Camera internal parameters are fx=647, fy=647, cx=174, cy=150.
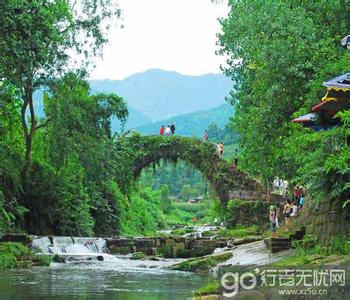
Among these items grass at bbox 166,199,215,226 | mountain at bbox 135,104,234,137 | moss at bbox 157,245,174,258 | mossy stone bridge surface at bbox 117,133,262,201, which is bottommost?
grass at bbox 166,199,215,226

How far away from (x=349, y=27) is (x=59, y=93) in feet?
35.9

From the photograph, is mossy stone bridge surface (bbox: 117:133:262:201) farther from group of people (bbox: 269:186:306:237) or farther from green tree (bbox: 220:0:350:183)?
green tree (bbox: 220:0:350:183)

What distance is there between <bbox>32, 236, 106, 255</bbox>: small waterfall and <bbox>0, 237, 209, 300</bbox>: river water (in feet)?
0.13

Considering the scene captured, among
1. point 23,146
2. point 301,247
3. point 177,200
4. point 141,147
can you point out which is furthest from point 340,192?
point 177,200

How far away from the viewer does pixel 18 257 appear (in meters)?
21.2

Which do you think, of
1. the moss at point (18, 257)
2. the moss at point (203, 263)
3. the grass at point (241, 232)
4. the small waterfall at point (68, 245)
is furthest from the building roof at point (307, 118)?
the small waterfall at point (68, 245)

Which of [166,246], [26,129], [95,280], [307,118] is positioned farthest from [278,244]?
[26,129]

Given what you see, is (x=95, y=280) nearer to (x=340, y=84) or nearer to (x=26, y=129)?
(x=340, y=84)

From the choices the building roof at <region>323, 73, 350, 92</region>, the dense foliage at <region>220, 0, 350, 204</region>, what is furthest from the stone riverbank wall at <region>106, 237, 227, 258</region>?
the building roof at <region>323, 73, 350, 92</region>

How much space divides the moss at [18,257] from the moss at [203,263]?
14.8 ft

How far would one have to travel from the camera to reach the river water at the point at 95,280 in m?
13.7

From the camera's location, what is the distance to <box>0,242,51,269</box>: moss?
20.1m

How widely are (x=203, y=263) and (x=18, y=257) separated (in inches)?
238

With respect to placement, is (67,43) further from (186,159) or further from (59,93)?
(186,159)
